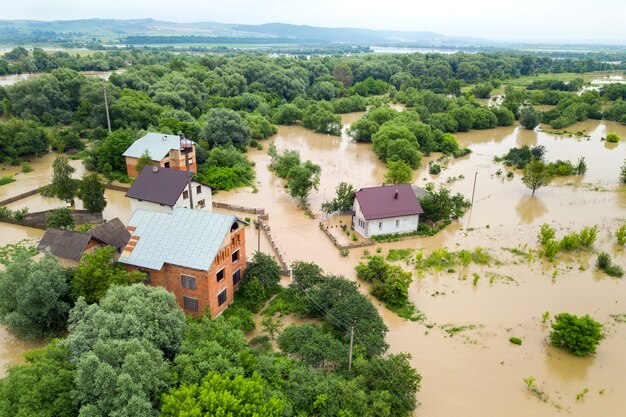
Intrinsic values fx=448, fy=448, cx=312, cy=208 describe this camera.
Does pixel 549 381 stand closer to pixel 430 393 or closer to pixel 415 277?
pixel 430 393

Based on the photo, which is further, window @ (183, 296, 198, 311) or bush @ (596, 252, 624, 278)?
bush @ (596, 252, 624, 278)

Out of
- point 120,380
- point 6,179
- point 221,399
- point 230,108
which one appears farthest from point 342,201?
point 230,108

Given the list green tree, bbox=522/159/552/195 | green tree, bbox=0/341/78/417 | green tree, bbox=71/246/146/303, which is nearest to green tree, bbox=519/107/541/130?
green tree, bbox=522/159/552/195

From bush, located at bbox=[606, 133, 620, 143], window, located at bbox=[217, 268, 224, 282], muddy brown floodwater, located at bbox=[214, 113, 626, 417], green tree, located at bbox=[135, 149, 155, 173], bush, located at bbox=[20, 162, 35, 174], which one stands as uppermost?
green tree, located at bbox=[135, 149, 155, 173]

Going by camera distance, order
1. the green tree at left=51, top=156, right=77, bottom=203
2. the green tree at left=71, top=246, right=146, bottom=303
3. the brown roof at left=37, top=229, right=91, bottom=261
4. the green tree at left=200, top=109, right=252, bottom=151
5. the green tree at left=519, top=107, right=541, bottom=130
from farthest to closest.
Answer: the green tree at left=519, top=107, right=541, bottom=130 → the green tree at left=200, top=109, right=252, bottom=151 → the green tree at left=51, top=156, right=77, bottom=203 → the brown roof at left=37, top=229, right=91, bottom=261 → the green tree at left=71, top=246, right=146, bottom=303

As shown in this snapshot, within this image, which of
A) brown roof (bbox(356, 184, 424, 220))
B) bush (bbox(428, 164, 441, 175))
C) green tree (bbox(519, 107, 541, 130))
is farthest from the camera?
green tree (bbox(519, 107, 541, 130))

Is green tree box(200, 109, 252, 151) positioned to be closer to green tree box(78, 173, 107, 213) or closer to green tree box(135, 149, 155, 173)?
green tree box(135, 149, 155, 173)

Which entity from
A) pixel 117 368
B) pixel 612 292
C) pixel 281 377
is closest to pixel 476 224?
pixel 612 292

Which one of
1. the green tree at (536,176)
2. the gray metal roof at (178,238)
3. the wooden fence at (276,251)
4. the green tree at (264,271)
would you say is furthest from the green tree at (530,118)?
the gray metal roof at (178,238)

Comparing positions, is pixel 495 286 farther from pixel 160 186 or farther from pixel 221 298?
pixel 160 186
